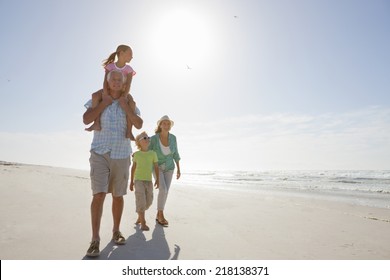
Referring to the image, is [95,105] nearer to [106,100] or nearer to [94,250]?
[106,100]

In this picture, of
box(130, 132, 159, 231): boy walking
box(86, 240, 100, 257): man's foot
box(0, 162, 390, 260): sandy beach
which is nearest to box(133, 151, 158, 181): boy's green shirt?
box(130, 132, 159, 231): boy walking

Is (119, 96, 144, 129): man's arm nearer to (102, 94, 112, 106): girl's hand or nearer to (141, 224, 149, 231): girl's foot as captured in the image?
(102, 94, 112, 106): girl's hand

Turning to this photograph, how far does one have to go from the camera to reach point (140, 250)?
11.8 ft

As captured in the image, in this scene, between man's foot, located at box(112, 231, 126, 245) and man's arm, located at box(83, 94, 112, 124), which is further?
man's foot, located at box(112, 231, 126, 245)

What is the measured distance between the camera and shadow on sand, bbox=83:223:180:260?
334 cm

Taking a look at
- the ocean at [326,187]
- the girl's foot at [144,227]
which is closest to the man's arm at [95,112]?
the girl's foot at [144,227]

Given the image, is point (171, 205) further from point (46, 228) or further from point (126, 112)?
point (126, 112)

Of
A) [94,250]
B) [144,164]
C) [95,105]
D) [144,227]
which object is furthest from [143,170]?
[94,250]

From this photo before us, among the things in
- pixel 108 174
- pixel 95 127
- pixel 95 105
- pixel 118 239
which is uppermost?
pixel 95 105

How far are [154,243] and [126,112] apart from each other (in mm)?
1749

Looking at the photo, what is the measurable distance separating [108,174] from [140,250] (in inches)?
38.7

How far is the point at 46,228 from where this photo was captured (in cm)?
429

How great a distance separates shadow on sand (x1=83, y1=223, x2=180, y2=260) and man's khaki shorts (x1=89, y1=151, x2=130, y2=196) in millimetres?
659
